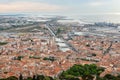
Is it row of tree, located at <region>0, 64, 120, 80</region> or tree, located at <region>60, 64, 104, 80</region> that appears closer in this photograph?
row of tree, located at <region>0, 64, 120, 80</region>

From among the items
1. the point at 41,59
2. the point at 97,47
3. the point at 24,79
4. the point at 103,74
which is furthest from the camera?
the point at 97,47

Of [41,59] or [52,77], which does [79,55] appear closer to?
[41,59]

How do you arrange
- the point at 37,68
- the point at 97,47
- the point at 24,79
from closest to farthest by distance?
the point at 24,79, the point at 37,68, the point at 97,47

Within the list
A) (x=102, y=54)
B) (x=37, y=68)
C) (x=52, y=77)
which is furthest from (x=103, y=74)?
(x=102, y=54)

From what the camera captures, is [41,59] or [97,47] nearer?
[41,59]

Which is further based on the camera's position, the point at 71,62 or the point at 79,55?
the point at 79,55

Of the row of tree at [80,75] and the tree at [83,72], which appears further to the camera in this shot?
the tree at [83,72]

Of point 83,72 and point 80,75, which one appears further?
point 83,72

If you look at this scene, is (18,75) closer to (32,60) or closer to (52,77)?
(52,77)

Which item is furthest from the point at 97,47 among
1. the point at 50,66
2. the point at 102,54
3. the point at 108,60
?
the point at 50,66
